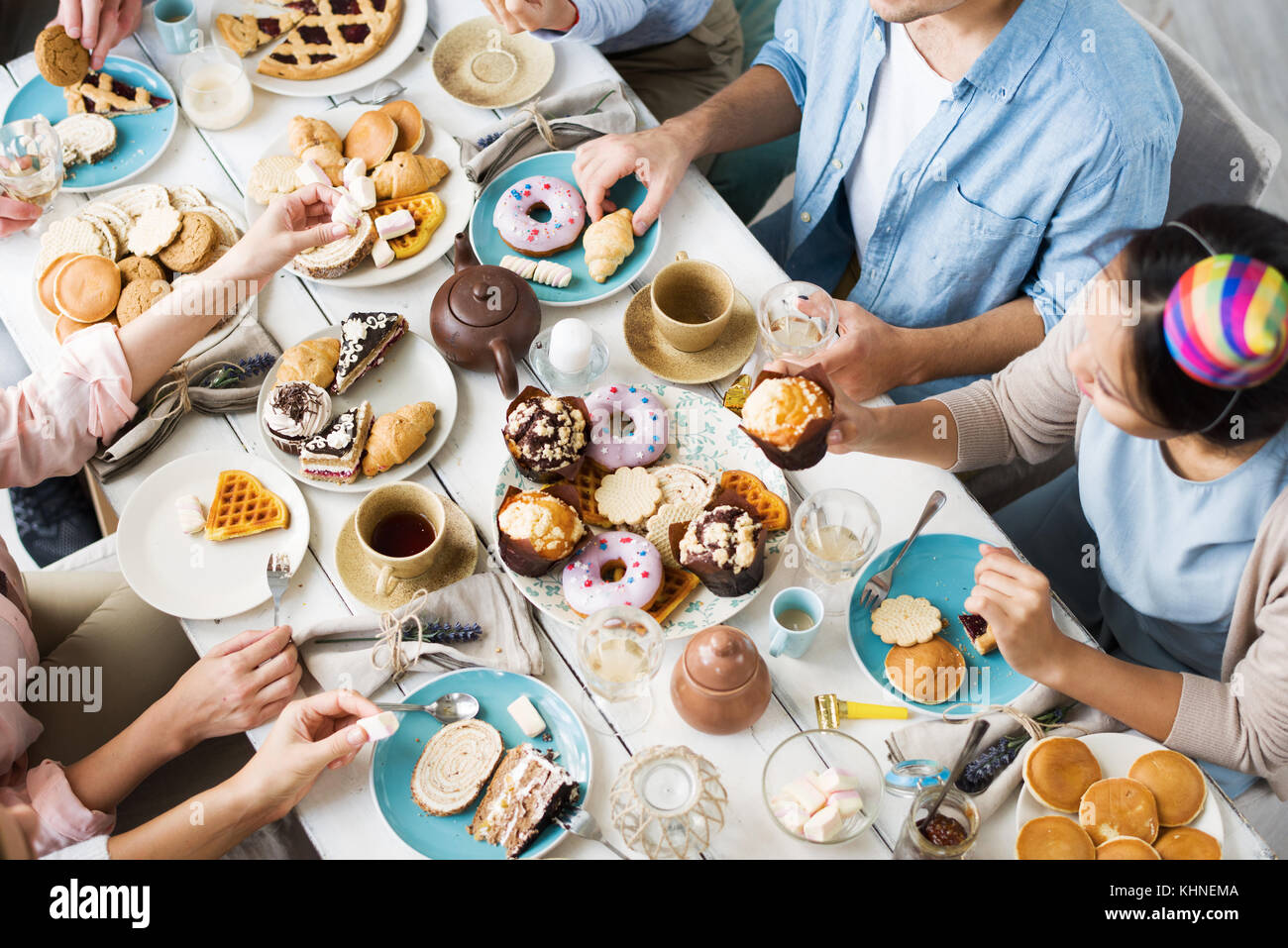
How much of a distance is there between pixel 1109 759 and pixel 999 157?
1.14m

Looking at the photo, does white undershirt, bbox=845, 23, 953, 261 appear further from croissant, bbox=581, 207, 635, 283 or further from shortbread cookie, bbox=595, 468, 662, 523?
shortbread cookie, bbox=595, 468, 662, 523

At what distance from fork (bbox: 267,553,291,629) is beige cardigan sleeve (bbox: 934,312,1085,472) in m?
1.22

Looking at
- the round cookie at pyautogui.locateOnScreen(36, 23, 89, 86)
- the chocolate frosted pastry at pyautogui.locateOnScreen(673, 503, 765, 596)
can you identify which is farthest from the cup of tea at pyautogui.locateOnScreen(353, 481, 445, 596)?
the round cookie at pyautogui.locateOnScreen(36, 23, 89, 86)

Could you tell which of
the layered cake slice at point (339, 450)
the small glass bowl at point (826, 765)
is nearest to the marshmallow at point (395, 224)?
the layered cake slice at point (339, 450)

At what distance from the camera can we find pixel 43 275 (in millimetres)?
1891

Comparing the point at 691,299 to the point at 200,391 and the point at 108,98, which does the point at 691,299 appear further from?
the point at 108,98

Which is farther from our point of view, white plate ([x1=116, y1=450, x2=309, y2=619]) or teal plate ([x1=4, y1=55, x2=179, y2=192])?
teal plate ([x1=4, y1=55, x2=179, y2=192])

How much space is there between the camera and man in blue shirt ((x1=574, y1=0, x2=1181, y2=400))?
5.79 feet

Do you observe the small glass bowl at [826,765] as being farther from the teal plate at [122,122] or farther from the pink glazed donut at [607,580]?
the teal plate at [122,122]

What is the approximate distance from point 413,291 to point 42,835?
3.79ft

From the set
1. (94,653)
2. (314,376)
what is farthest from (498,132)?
(94,653)

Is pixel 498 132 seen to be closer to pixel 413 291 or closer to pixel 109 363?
pixel 413 291

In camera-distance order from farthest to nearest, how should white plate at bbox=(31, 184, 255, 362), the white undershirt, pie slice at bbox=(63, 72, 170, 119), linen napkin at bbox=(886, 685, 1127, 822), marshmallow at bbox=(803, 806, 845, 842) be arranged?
pie slice at bbox=(63, 72, 170, 119) < the white undershirt < white plate at bbox=(31, 184, 255, 362) < linen napkin at bbox=(886, 685, 1127, 822) < marshmallow at bbox=(803, 806, 845, 842)
